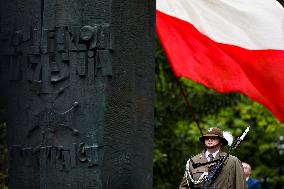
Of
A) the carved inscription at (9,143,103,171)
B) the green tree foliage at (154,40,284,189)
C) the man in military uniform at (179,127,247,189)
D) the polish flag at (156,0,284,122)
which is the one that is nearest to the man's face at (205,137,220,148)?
the man in military uniform at (179,127,247,189)

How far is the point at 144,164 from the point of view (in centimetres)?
635

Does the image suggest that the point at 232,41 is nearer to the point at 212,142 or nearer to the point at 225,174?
the point at 212,142

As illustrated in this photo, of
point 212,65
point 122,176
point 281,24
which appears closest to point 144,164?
point 122,176

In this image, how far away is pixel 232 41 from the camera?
30.0 ft

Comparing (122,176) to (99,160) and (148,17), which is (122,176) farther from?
(148,17)

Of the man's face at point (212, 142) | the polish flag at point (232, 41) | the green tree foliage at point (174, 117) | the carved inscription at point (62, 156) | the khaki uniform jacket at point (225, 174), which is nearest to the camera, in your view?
the carved inscription at point (62, 156)

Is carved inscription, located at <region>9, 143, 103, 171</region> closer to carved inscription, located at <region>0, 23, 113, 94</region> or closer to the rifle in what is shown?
carved inscription, located at <region>0, 23, 113, 94</region>

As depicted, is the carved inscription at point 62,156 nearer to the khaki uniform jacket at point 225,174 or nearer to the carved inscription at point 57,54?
the carved inscription at point 57,54

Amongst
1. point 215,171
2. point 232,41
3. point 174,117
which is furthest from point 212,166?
point 174,117

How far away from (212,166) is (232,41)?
4.45ft

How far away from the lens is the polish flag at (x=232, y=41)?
349 inches

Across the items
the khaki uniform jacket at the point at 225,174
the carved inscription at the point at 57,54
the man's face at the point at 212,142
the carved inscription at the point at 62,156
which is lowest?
the khaki uniform jacket at the point at 225,174

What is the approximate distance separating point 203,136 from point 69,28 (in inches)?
159

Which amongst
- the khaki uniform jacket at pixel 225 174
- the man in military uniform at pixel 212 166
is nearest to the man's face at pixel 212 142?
the man in military uniform at pixel 212 166
